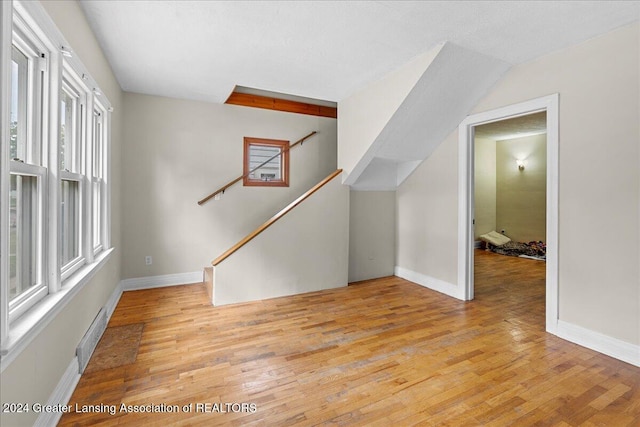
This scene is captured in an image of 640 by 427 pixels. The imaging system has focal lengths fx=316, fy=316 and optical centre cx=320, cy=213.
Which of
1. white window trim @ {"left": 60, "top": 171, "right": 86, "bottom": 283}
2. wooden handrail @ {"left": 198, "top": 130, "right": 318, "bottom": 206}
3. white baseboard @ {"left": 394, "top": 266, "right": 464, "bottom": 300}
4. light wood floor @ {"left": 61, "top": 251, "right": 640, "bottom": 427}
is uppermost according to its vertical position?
wooden handrail @ {"left": 198, "top": 130, "right": 318, "bottom": 206}

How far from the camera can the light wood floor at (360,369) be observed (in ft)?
5.65

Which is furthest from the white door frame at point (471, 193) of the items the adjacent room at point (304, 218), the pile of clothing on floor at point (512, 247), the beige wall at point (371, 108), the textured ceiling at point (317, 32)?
the pile of clothing on floor at point (512, 247)

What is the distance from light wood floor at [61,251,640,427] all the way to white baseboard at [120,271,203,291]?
0.62 metres

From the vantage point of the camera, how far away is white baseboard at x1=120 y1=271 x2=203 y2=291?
154 inches

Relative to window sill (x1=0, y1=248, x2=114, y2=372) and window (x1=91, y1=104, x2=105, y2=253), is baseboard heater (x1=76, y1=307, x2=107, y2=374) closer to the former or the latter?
window sill (x1=0, y1=248, x2=114, y2=372)

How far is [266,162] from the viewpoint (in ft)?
14.9

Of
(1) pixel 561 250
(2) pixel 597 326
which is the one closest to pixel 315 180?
(1) pixel 561 250

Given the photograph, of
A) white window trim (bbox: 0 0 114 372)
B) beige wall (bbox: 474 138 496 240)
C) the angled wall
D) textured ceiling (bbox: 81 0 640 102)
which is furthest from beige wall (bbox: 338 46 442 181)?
beige wall (bbox: 474 138 496 240)

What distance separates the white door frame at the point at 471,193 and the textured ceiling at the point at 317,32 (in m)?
0.46

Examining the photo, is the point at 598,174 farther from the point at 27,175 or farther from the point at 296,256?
the point at 27,175

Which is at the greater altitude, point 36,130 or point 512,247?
point 36,130

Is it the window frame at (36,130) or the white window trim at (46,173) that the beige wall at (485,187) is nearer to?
the white window trim at (46,173)

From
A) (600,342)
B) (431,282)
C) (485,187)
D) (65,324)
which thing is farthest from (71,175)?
(485,187)

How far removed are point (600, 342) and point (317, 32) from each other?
3.24 metres
